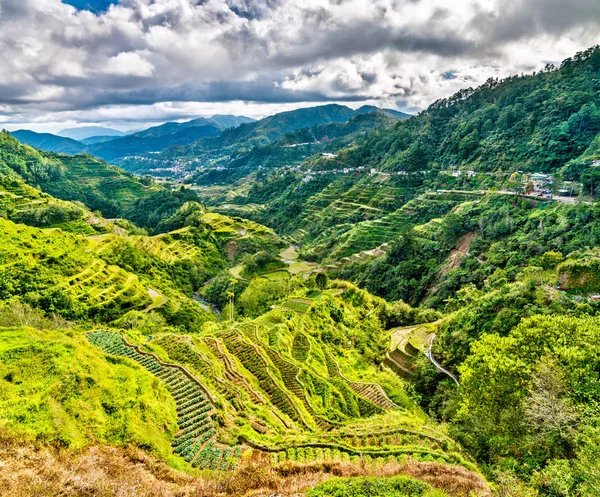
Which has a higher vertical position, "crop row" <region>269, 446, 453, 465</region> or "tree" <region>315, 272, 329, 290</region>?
"crop row" <region>269, 446, 453, 465</region>

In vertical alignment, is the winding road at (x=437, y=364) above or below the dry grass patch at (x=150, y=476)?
below

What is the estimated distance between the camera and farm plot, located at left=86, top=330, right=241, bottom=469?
12164mm

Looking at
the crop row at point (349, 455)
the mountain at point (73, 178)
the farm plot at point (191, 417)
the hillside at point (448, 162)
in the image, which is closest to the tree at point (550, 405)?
the crop row at point (349, 455)

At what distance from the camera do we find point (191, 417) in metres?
14.1

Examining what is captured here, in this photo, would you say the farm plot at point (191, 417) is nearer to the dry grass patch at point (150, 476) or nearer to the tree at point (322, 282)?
the dry grass patch at point (150, 476)

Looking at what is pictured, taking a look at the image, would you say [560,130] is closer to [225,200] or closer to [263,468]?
[263,468]

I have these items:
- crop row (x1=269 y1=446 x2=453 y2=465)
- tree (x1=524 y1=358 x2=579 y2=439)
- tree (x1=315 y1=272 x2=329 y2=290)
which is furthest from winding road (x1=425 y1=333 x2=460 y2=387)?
tree (x1=315 y1=272 x2=329 y2=290)

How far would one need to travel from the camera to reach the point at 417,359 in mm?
30297

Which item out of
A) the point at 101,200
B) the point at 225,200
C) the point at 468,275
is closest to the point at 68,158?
the point at 101,200

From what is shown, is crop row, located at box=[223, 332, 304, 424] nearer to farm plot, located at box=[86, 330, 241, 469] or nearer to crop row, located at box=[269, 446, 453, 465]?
crop row, located at box=[269, 446, 453, 465]

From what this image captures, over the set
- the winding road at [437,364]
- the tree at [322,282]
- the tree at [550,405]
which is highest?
the tree at [550,405]

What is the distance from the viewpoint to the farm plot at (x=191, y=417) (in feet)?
39.9

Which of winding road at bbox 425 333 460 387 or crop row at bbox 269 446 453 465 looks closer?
crop row at bbox 269 446 453 465

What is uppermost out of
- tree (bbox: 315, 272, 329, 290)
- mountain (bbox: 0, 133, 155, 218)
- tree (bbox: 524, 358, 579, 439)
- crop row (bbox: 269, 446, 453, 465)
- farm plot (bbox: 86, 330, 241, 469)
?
mountain (bbox: 0, 133, 155, 218)
